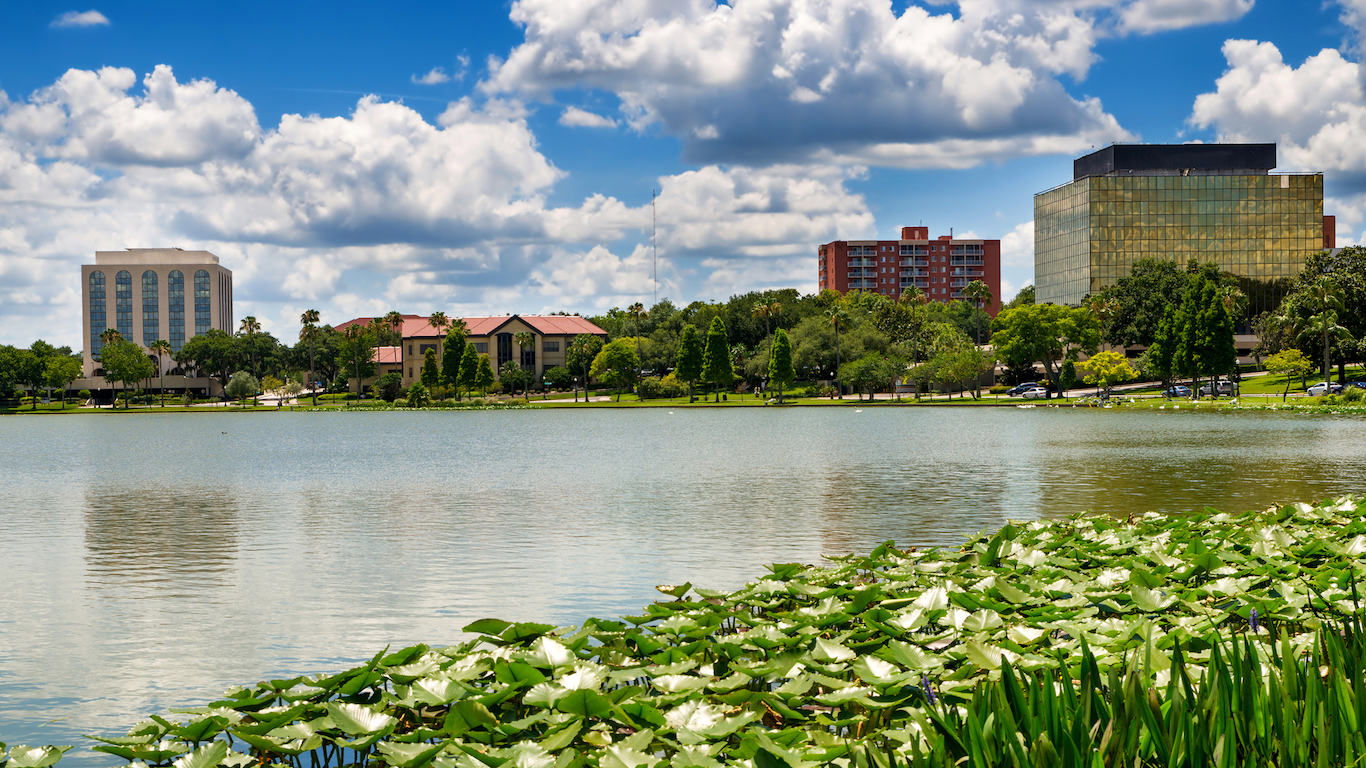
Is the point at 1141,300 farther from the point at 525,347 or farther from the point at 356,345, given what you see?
the point at 356,345

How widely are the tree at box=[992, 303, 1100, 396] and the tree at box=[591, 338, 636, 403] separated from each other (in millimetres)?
41681

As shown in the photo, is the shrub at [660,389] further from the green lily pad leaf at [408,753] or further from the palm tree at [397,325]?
the green lily pad leaf at [408,753]

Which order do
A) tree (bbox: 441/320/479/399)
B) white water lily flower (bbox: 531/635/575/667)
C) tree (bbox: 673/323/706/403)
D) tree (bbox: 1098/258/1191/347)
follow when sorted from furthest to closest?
tree (bbox: 441/320/479/399) < tree (bbox: 1098/258/1191/347) < tree (bbox: 673/323/706/403) < white water lily flower (bbox: 531/635/575/667)

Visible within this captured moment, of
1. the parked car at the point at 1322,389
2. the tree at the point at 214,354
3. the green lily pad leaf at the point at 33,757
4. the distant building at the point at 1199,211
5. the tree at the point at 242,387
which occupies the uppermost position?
the distant building at the point at 1199,211

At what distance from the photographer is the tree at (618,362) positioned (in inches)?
4800

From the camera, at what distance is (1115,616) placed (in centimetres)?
817

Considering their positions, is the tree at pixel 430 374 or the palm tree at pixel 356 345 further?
the palm tree at pixel 356 345

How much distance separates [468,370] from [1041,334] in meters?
63.4

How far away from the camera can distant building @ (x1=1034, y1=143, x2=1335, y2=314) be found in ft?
478

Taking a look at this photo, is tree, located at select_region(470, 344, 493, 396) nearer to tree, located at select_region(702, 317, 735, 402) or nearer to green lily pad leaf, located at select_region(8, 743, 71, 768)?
tree, located at select_region(702, 317, 735, 402)

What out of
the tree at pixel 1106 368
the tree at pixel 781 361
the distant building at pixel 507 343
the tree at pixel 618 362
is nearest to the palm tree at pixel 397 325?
the distant building at pixel 507 343

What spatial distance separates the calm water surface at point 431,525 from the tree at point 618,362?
255ft

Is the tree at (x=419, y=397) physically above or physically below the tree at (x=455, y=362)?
below

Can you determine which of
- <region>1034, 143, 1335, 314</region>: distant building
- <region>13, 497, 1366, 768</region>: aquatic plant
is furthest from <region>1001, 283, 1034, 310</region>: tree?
<region>13, 497, 1366, 768</region>: aquatic plant
